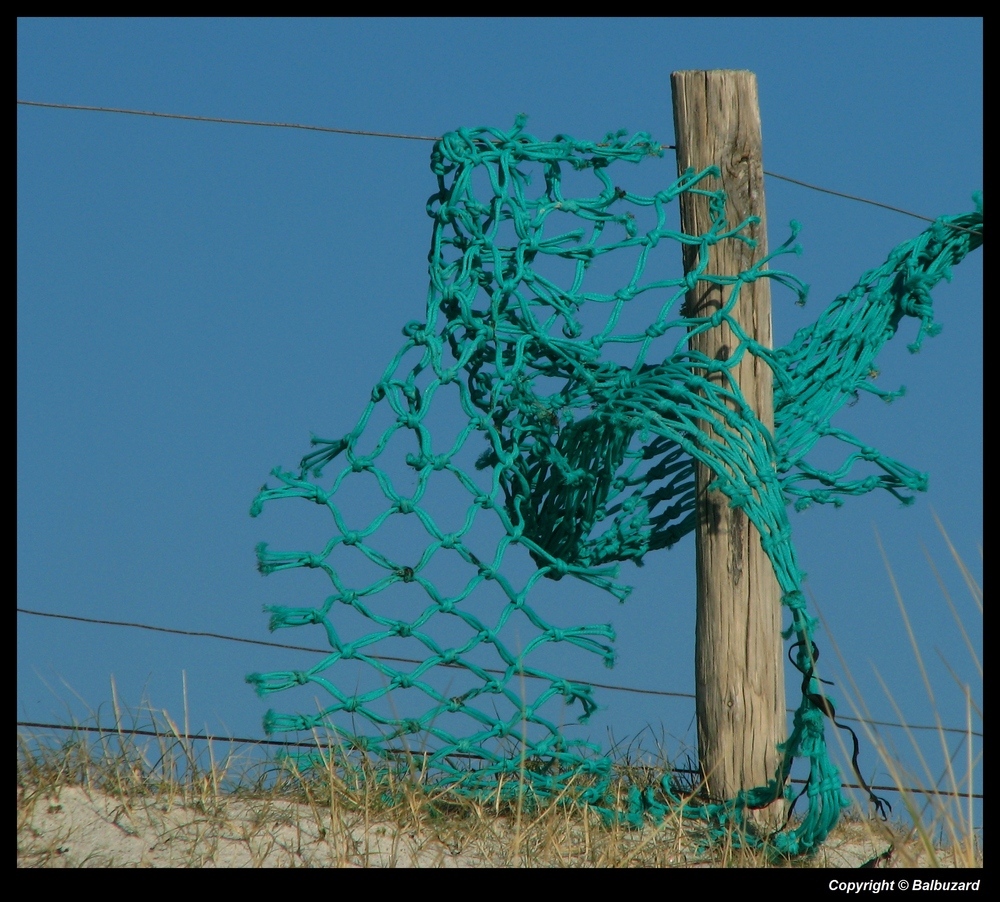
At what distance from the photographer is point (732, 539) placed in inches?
166

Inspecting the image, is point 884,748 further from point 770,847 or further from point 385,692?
point 385,692

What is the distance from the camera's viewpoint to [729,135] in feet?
14.5

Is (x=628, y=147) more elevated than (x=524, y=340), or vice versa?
(x=628, y=147)

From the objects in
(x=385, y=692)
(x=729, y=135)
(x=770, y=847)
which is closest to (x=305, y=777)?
(x=385, y=692)

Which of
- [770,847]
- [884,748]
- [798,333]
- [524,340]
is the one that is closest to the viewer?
[884,748]

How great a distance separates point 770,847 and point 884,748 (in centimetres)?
75

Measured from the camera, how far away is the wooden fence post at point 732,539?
414cm

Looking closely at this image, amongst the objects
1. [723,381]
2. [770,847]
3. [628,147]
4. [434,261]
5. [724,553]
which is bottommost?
[770,847]

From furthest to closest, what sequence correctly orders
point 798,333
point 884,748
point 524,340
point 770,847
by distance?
point 798,333, point 524,340, point 770,847, point 884,748

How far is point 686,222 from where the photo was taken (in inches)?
174

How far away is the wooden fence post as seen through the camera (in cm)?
414
